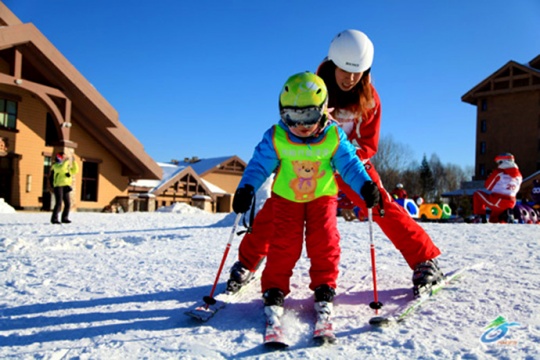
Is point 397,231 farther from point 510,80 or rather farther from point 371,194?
point 510,80

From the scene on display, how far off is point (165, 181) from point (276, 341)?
81.0 ft

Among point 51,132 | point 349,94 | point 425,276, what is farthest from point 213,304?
point 51,132

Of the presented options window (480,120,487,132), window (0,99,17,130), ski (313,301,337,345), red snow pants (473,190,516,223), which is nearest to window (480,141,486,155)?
window (480,120,487,132)

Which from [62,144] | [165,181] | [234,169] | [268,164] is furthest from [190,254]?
[234,169]

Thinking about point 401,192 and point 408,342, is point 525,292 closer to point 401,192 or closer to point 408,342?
point 408,342

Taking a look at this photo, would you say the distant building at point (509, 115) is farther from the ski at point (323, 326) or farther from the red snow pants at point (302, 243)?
the ski at point (323, 326)

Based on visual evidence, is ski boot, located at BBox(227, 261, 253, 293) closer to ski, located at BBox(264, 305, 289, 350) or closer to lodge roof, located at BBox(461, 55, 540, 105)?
ski, located at BBox(264, 305, 289, 350)

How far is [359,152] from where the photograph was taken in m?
3.05

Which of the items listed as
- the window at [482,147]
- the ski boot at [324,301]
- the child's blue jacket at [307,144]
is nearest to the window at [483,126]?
the window at [482,147]

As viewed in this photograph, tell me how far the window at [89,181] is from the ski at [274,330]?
17752mm

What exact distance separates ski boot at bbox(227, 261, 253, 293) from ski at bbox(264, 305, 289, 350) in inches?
19.8

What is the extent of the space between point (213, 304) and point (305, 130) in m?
1.15

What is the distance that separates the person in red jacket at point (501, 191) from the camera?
436 inches

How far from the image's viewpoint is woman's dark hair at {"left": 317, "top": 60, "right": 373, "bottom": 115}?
3.17 m
